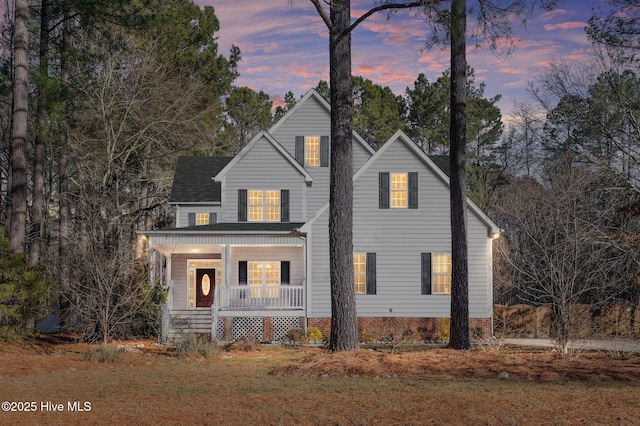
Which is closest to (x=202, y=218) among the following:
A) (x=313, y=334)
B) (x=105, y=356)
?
(x=313, y=334)

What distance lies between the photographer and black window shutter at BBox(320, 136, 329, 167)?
97.8 ft

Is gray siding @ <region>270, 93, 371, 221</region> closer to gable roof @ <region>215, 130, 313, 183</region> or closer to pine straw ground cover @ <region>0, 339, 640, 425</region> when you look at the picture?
gable roof @ <region>215, 130, 313, 183</region>

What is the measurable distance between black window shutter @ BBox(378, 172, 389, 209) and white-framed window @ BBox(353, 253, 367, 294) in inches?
78.5

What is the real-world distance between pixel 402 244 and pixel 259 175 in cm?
646

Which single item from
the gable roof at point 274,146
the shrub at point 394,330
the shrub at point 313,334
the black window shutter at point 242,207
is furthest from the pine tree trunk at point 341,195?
the black window shutter at point 242,207

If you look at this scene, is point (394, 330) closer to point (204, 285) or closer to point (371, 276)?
point (371, 276)

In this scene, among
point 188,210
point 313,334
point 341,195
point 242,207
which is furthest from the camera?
point 188,210

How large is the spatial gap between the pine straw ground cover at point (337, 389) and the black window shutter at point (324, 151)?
13203mm

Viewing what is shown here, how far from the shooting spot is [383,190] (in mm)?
26328

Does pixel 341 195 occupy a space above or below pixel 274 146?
below

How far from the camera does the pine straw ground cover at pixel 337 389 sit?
993cm

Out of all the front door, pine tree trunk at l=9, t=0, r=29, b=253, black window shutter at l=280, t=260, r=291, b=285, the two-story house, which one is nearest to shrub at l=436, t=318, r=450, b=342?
→ the two-story house

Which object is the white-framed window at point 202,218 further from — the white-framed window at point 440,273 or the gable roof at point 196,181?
the white-framed window at point 440,273

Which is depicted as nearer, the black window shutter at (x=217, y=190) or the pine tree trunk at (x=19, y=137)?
the pine tree trunk at (x=19, y=137)
